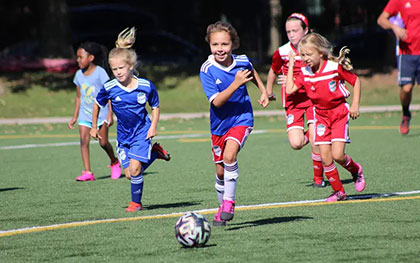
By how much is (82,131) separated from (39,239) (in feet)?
15.2

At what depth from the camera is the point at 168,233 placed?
7203 mm

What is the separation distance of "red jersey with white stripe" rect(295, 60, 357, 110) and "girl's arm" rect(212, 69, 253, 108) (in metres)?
1.37

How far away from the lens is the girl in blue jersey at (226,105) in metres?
7.49

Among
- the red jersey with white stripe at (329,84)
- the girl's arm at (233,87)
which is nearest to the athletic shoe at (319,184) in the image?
the red jersey with white stripe at (329,84)

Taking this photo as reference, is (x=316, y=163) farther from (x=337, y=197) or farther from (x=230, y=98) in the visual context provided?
(x=230, y=98)

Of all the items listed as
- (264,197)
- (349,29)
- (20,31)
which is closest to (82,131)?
(264,197)

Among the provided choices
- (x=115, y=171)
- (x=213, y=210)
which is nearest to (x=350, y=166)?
(x=213, y=210)

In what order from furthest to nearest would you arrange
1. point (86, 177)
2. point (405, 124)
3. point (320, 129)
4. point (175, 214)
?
point (405, 124) → point (86, 177) → point (320, 129) → point (175, 214)

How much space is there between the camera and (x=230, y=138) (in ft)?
24.9

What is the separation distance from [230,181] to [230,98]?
736 millimetres

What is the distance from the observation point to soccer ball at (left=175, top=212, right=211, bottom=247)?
21.2 ft

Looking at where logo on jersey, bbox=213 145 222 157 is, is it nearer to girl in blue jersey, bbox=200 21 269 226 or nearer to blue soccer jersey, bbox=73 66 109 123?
girl in blue jersey, bbox=200 21 269 226

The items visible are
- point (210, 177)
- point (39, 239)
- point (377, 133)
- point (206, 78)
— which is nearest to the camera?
point (39, 239)

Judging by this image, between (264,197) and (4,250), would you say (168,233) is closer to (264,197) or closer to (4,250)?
(4,250)
